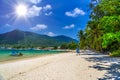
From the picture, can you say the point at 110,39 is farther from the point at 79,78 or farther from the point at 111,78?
the point at 79,78

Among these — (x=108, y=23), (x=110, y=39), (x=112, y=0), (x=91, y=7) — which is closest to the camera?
(x=110, y=39)

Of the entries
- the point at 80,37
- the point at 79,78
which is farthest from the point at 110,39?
the point at 80,37

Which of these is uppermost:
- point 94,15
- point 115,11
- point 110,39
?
point 94,15

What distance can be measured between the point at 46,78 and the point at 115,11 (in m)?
7.39

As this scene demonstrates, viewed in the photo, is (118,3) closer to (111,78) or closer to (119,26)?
(119,26)

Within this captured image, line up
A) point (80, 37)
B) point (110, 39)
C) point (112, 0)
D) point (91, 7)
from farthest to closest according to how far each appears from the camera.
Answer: point (80, 37) < point (91, 7) < point (112, 0) < point (110, 39)

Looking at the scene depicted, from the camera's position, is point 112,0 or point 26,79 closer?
point 26,79

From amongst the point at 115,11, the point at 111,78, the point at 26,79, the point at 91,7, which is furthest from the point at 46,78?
the point at 91,7

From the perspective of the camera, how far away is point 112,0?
1398 centimetres

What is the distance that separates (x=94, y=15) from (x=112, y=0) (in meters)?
25.8

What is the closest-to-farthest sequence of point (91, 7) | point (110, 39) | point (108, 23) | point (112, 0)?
point (110, 39) < point (108, 23) < point (112, 0) < point (91, 7)

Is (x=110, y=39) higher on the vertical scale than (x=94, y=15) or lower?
lower

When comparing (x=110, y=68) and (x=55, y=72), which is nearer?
(x=55, y=72)

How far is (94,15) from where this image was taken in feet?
129
